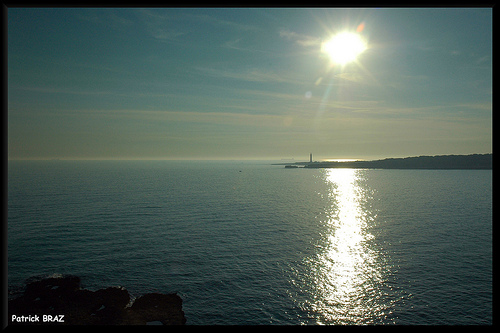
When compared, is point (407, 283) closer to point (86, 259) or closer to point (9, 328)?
point (9, 328)

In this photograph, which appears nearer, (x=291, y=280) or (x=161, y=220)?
(x=291, y=280)

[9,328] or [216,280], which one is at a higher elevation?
[9,328]

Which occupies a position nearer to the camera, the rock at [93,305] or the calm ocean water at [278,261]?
the rock at [93,305]

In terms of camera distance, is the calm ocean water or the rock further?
the calm ocean water

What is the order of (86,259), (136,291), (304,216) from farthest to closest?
(304,216), (86,259), (136,291)

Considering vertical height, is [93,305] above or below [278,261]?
below

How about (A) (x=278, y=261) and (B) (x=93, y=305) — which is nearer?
(B) (x=93, y=305)
